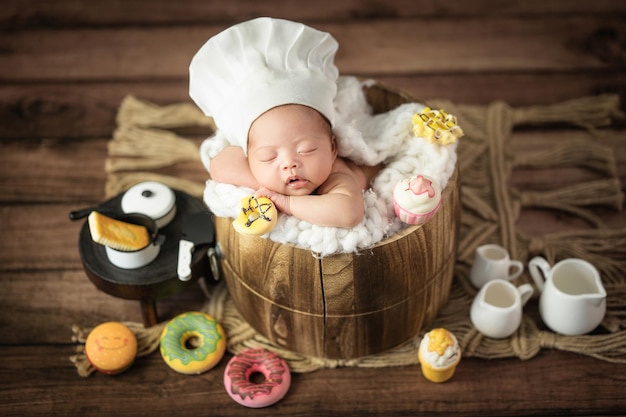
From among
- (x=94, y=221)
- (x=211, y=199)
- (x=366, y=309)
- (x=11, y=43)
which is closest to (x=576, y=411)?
(x=366, y=309)

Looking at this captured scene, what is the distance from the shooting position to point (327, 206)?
4.01 feet

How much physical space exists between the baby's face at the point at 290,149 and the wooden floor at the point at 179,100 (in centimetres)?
37

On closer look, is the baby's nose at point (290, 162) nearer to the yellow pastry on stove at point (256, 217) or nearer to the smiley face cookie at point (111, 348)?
the yellow pastry on stove at point (256, 217)

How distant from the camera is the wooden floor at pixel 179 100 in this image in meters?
1.38

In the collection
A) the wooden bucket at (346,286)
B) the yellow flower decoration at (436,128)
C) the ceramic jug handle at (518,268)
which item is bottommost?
the ceramic jug handle at (518,268)

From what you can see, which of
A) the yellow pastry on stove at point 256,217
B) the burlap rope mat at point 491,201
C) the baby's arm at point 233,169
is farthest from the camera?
the burlap rope mat at point 491,201

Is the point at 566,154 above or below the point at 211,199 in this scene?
below

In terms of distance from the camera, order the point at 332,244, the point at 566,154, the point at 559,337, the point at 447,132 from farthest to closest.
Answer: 1. the point at 566,154
2. the point at 559,337
3. the point at 447,132
4. the point at 332,244

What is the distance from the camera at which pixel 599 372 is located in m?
1.40

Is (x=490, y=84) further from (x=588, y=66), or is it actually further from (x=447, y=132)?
(x=447, y=132)

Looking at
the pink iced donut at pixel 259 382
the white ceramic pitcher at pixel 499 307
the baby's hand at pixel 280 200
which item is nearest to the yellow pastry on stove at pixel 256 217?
the baby's hand at pixel 280 200

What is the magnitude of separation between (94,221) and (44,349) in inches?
11.8

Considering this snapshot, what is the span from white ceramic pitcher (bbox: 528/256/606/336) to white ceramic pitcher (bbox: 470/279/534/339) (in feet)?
0.13

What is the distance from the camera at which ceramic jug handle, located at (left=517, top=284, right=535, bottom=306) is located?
1.44 meters
